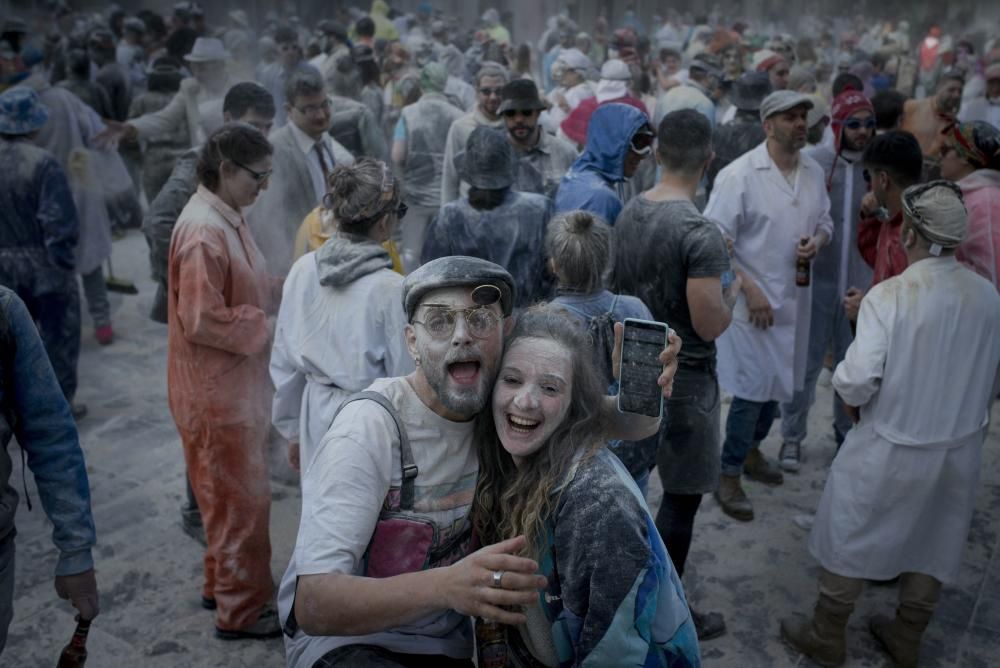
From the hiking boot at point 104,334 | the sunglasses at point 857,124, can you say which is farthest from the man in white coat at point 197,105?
the sunglasses at point 857,124

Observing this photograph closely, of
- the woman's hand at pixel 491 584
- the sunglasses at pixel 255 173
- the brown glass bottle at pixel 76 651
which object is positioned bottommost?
the brown glass bottle at pixel 76 651

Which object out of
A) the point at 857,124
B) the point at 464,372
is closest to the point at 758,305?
the point at 857,124

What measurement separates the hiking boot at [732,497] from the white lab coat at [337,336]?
2304mm

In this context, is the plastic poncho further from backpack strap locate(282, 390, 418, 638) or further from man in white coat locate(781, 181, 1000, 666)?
backpack strap locate(282, 390, 418, 638)

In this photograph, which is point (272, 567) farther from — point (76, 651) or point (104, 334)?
point (104, 334)

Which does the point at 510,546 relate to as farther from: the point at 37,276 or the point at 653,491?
the point at 37,276

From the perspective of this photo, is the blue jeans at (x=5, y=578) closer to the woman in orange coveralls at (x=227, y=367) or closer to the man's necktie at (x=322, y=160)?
the woman in orange coveralls at (x=227, y=367)

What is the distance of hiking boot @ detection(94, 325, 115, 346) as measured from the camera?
22.4 feet

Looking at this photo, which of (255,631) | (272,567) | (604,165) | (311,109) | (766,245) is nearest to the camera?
(255,631)

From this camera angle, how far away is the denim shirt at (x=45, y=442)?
2.29m

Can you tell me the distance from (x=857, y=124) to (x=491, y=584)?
167 inches

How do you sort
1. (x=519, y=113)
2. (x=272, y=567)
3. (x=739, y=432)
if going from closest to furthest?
(x=272, y=567)
(x=739, y=432)
(x=519, y=113)

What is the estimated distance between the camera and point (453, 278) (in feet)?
6.39

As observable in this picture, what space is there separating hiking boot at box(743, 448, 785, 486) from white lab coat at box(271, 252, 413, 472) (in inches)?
106
